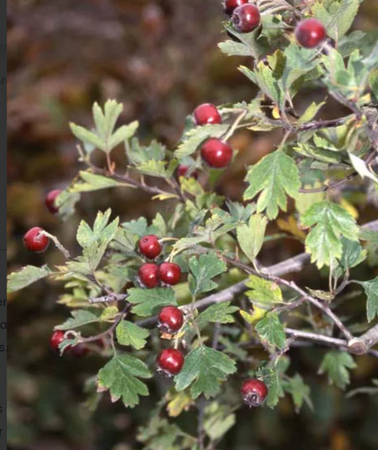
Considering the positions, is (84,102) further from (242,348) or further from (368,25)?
(242,348)

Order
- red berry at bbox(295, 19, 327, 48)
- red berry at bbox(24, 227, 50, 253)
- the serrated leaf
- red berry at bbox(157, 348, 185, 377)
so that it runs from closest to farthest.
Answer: red berry at bbox(295, 19, 327, 48)
red berry at bbox(157, 348, 185, 377)
red berry at bbox(24, 227, 50, 253)
the serrated leaf

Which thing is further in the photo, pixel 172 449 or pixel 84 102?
pixel 84 102

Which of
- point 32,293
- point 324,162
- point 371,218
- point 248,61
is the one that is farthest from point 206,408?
point 248,61

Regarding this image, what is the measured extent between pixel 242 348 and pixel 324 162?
36 centimetres

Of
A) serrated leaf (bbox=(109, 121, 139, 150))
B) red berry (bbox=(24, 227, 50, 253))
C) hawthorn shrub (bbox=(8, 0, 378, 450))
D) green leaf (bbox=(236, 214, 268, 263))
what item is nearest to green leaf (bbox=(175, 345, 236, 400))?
hawthorn shrub (bbox=(8, 0, 378, 450))

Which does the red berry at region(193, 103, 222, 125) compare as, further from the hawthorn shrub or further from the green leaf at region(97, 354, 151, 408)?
the green leaf at region(97, 354, 151, 408)

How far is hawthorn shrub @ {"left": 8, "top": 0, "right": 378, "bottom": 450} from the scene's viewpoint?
0.63 metres

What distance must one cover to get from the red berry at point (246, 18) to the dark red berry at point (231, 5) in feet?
0.09

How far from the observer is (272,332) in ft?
2.21

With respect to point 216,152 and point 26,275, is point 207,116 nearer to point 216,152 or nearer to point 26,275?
point 216,152

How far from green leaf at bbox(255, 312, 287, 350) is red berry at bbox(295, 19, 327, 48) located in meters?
0.26

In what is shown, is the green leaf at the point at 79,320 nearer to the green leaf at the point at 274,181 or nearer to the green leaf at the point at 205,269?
the green leaf at the point at 205,269

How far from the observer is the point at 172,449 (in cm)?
96


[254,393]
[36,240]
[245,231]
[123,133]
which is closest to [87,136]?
[123,133]
